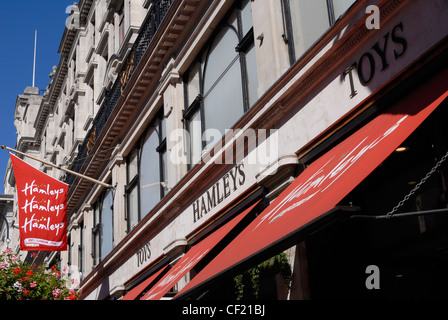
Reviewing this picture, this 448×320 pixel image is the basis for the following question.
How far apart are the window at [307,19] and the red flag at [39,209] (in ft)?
35.0

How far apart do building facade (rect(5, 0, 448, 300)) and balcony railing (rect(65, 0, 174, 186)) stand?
0.39 ft

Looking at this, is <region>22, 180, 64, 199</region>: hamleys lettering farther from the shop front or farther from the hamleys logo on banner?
the hamleys logo on banner

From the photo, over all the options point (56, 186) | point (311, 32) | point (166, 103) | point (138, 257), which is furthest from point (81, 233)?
point (311, 32)

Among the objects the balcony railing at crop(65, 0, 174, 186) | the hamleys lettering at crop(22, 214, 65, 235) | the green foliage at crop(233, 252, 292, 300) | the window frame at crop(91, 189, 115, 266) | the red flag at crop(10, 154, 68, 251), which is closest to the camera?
the green foliage at crop(233, 252, 292, 300)

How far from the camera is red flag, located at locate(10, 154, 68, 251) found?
736 inches

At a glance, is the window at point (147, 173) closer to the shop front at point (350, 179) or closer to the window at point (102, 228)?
the window at point (102, 228)

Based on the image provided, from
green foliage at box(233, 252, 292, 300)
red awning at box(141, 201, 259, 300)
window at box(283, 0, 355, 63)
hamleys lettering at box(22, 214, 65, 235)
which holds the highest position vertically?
window at box(283, 0, 355, 63)

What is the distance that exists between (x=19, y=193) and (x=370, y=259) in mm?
13163

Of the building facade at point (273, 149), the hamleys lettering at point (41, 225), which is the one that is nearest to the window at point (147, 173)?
the building facade at point (273, 149)

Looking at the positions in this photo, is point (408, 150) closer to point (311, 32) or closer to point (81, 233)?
point (311, 32)

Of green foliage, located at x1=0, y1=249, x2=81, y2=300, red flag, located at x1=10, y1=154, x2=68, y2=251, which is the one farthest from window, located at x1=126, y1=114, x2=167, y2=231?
green foliage, located at x1=0, y1=249, x2=81, y2=300

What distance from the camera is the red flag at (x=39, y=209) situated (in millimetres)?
18688

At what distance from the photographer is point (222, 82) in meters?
13.6

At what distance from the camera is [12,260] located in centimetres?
1648
